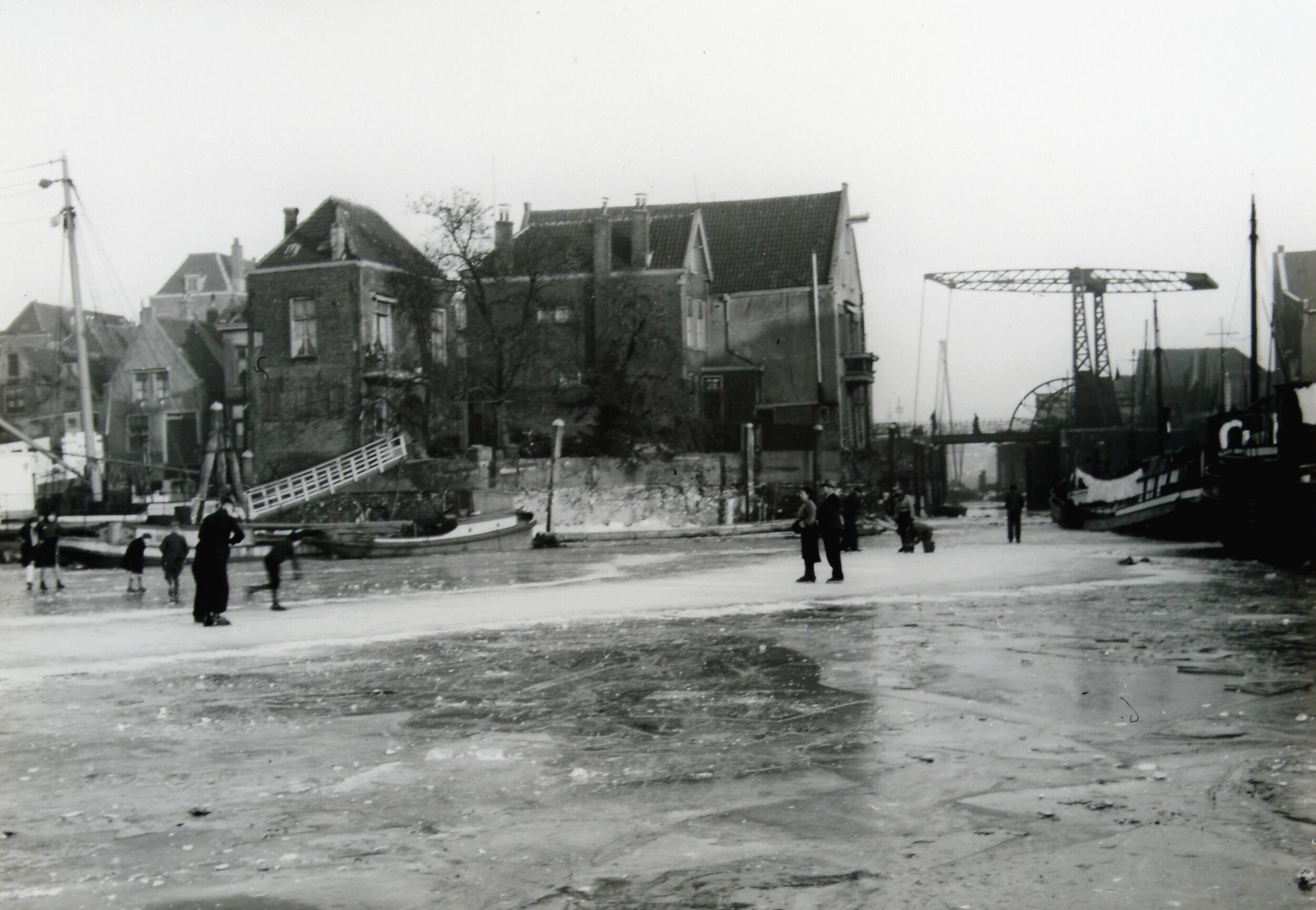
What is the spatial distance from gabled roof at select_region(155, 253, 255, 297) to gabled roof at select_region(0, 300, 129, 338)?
49.1 metres

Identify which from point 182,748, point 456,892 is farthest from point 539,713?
point 456,892

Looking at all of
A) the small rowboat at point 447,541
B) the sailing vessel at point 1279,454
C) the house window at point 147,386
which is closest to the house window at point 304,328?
the house window at point 147,386

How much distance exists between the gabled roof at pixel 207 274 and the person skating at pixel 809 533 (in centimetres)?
5163

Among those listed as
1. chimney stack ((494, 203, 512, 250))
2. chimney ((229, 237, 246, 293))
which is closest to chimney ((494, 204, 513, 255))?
chimney stack ((494, 203, 512, 250))

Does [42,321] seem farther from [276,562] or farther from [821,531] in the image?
[821,531]

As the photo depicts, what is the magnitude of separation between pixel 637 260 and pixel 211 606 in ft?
121

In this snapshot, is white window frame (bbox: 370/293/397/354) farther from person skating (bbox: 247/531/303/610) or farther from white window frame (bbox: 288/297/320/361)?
person skating (bbox: 247/531/303/610)

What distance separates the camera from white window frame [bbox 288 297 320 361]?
4519 cm

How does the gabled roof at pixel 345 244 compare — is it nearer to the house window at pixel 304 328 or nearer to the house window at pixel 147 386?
the house window at pixel 304 328

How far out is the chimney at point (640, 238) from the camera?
5128 cm

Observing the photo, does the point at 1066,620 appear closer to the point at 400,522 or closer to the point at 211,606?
the point at 211,606

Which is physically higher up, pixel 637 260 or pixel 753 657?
pixel 637 260

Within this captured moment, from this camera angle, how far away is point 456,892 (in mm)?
5059

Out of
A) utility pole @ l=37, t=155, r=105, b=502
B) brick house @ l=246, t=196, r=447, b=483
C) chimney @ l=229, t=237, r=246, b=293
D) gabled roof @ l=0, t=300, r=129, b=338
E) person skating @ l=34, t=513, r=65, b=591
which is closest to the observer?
utility pole @ l=37, t=155, r=105, b=502
